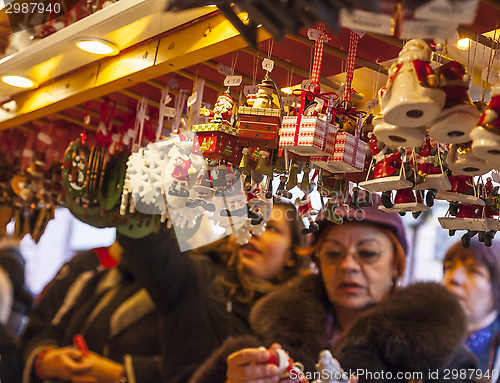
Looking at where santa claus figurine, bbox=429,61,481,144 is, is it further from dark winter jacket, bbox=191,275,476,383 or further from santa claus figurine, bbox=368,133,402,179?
dark winter jacket, bbox=191,275,476,383

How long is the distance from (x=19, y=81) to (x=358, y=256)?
6.63ft

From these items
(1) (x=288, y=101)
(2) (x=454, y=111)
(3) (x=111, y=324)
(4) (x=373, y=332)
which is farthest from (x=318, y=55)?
(3) (x=111, y=324)

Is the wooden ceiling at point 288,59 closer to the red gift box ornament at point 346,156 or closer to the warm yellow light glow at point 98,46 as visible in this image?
the warm yellow light glow at point 98,46

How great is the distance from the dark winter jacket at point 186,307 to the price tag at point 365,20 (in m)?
2.82

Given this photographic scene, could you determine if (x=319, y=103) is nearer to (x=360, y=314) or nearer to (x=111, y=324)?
(x=360, y=314)

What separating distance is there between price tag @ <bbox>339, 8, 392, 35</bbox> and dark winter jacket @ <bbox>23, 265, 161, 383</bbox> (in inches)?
132

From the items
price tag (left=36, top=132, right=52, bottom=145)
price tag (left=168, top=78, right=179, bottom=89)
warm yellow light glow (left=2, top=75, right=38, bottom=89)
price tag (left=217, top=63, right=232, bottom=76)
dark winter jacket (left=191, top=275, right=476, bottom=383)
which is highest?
price tag (left=168, top=78, right=179, bottom=89)

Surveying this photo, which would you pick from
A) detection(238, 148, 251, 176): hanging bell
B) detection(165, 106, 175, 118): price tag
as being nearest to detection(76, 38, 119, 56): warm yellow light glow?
detection(165, 106, 175, 118): price tag

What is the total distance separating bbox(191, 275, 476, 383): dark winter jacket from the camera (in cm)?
314

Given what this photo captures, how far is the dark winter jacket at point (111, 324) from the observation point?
4191 millimetres

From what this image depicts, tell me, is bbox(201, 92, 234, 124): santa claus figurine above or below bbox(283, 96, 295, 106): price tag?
below

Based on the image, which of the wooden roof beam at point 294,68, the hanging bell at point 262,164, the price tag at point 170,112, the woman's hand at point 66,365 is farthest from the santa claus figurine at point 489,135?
the woman's hand at point 66,365

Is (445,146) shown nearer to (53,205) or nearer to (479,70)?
(479,70)

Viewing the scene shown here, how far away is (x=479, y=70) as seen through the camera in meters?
2.47
